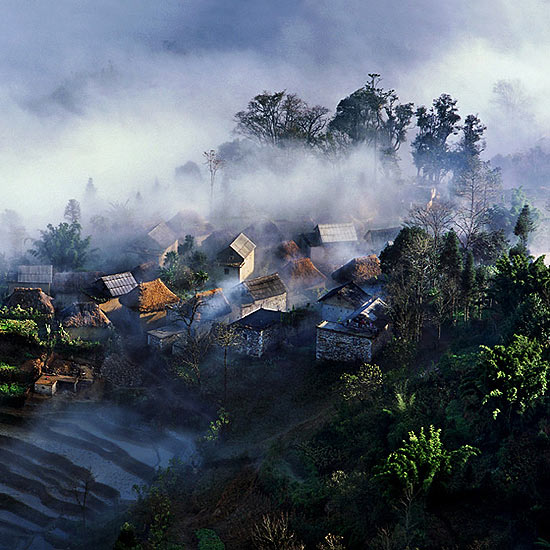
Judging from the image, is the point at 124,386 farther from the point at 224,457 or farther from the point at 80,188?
the point at 80,188

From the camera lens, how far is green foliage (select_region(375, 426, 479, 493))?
15.2 metres

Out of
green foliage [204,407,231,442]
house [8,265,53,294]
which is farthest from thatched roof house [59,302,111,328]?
green foliage [204,407,231,442]

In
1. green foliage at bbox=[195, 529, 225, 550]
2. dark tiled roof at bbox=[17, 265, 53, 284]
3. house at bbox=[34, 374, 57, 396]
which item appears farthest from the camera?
dark tiled roof at bbox=[17, 265, 53, 284]

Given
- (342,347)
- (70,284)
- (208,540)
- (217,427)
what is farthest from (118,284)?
(208,540)

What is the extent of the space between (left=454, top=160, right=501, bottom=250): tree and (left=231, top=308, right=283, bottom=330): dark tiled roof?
64.1ft

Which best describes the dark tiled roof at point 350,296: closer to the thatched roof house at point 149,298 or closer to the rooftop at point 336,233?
the thatched roof house at point 149,298

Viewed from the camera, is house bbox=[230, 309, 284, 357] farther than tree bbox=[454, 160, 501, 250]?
No

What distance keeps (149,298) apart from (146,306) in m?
0.65

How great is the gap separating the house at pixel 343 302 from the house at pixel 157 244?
17.2m

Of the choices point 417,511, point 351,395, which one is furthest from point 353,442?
point 417,511

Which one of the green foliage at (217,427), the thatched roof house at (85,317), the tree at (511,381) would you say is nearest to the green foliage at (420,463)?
the tree at (511,381)

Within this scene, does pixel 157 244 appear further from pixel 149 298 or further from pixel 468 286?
pixel 468 286

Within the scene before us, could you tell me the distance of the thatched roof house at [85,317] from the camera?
107 feet

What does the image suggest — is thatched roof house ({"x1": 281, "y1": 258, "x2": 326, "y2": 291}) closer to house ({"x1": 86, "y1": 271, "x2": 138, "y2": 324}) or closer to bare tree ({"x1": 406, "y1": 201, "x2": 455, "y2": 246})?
bare tree ({"x1": 406, "y1": 201, "x2": 455, "y2": 246})
